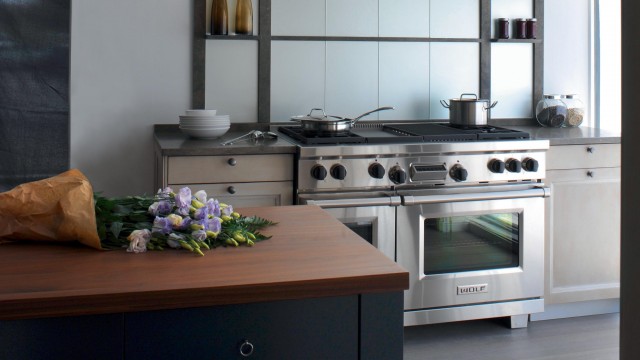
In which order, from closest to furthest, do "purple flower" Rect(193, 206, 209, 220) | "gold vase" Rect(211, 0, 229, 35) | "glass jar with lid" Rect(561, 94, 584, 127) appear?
"purple flower" Rect(193, 206, 209, 220) → "gold vase" Rect(211, 0, 229, 35) → "glass jar with lid" Rect(561, 94, 584, 127)

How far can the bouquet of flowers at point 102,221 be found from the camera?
57.2 inches

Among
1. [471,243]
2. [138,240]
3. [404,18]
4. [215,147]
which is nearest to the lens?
[138,240]

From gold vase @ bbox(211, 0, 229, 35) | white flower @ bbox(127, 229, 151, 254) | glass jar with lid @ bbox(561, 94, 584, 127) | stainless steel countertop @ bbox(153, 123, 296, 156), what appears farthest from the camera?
glass jar with lid @ bbox(561, 94, 584, 127)

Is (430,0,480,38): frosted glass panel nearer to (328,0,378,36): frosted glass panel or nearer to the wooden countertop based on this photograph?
(328,0,378,36): frosted glass panel

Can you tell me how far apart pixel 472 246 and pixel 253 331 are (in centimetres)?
261

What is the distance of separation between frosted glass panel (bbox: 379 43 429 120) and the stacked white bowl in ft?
3.57

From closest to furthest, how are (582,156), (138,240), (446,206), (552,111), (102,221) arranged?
(138,240) < (102,221) < (446,206) < (582,156) < (552,111)

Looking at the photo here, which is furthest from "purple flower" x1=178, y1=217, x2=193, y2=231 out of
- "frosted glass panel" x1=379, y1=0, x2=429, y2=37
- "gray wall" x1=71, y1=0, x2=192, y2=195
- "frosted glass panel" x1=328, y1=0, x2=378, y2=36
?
"frosted glass panel" x1=379, y1=0, x2=429, y2=37

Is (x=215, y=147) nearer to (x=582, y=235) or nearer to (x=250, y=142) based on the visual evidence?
(x=250, y=142)

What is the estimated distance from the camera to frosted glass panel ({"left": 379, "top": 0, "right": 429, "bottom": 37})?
4.21 m

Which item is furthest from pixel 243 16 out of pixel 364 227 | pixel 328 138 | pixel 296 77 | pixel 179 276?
pixel 179 276

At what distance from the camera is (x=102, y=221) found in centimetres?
158

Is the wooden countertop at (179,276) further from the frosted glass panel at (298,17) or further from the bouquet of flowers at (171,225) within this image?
the frosted glass panel at (298,17)

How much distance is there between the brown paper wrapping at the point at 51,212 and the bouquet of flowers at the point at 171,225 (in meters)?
0.07
